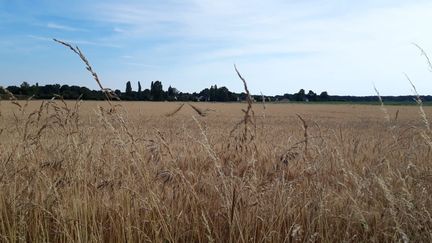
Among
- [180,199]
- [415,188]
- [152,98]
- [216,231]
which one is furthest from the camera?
[152,98]

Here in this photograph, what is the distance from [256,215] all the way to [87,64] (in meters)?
1.69

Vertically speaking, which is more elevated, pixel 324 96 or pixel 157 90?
pixel 157 90

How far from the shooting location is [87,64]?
276 centimetres

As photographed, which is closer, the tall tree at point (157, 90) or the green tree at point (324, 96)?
the tall tree at point (157, 90)

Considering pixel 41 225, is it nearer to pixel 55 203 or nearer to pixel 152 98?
pixel 55 203

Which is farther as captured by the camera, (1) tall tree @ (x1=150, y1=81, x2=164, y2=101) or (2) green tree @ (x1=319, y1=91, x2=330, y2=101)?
(2) green tree @ (x1=319, y1=91, x2=330, y2=101)

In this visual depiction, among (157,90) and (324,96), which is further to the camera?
(324,96)

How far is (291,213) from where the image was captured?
2988mm

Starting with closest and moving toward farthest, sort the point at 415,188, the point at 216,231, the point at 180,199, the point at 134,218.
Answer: the point at 216,231 → the point at 134,218 → the point at 180,199 → the point at 415,188

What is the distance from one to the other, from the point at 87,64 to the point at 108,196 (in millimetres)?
1170

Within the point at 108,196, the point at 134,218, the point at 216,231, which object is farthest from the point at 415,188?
the point at 108,196

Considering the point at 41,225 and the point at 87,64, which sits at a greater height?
the point at 87,64

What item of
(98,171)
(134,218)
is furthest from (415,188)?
→ (98,171)

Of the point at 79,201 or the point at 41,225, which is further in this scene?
the point at 79,201
